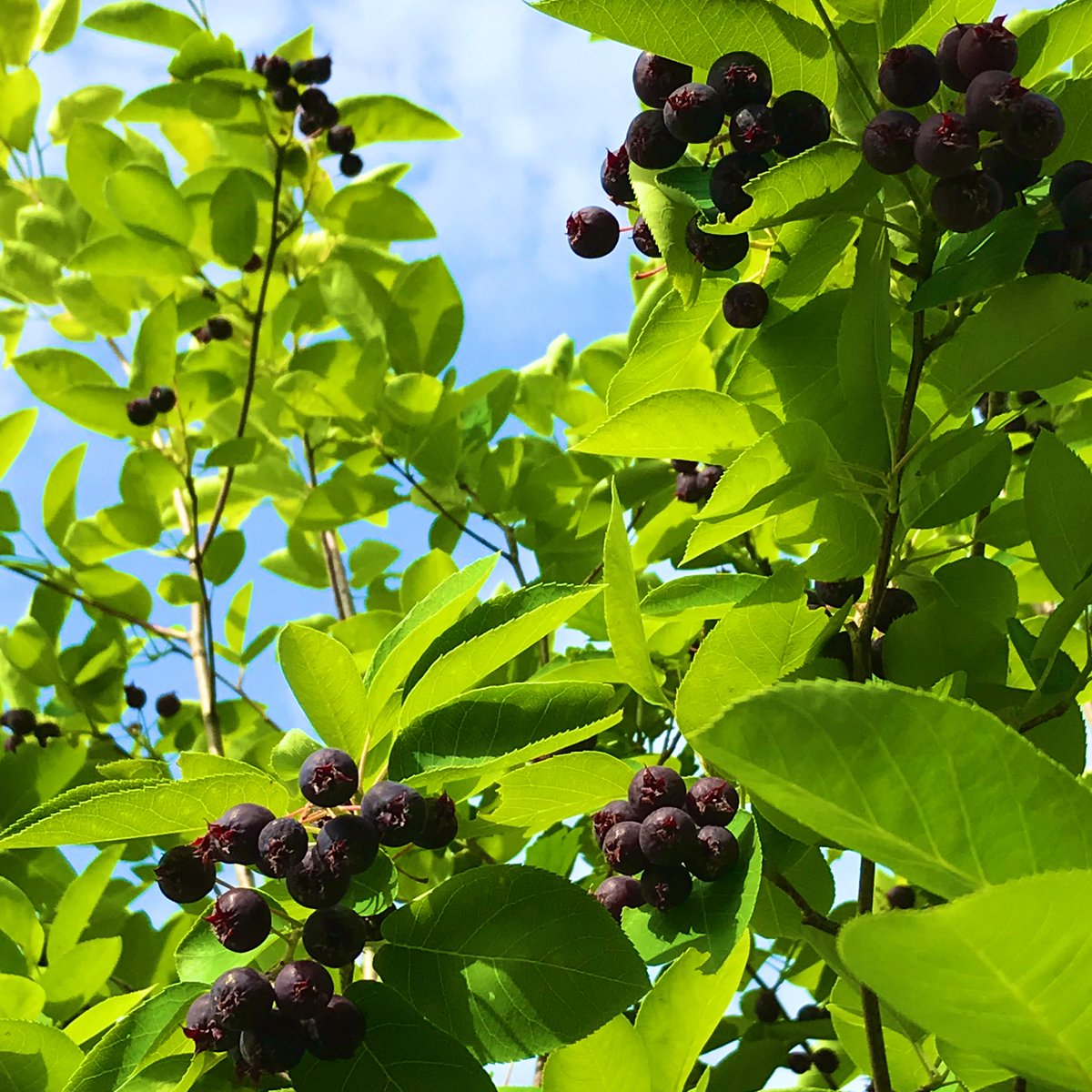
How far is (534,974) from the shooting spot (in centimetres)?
98

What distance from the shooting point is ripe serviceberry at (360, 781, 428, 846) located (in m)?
1.00

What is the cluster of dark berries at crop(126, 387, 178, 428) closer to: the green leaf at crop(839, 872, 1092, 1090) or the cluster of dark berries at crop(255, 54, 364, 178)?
the cluster of dark berries at crop(255, 54, 364, 178)

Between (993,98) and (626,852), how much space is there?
25.9 inches

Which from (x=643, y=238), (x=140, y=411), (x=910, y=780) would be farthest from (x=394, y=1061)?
(x=140, y=411)

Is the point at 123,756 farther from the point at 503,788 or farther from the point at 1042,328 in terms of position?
the point at 1042,328

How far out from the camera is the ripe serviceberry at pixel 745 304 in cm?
114

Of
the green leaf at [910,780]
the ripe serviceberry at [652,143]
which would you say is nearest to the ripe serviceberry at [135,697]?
the ripe serviceberry at [652,143]

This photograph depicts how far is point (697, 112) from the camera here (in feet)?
3.22

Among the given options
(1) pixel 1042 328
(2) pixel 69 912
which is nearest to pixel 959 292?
(1) pixel 1042 328

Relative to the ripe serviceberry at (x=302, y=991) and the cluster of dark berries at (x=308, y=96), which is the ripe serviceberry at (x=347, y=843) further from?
the cluster of dark berries at (x=308, y=96)

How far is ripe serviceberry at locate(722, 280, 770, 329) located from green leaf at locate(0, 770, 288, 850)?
59 cm

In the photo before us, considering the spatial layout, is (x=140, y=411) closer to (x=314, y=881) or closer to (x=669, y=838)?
(x=314, y=881)

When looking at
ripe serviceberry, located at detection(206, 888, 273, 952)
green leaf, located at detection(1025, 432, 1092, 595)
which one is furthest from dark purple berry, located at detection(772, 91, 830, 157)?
ripe serviceberry, located at detection(206, 888, 273, 952)

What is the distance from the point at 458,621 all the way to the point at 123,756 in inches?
63.9
